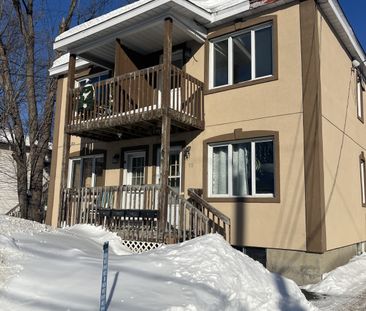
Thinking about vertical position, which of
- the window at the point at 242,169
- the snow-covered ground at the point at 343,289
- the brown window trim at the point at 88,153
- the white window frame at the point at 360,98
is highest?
the white window frame at the point at 360,98

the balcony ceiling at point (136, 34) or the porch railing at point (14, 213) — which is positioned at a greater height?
the balcony ceiling at point (136, 34)

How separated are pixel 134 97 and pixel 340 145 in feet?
20.1

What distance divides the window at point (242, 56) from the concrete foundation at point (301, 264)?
15.4ft

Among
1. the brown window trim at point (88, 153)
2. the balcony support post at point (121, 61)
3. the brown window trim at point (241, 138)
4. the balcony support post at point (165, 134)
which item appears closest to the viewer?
the balcony support post at point (165, 134)

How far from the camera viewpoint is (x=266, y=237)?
9977 mm

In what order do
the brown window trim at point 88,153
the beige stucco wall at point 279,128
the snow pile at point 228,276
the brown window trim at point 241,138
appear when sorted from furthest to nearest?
the brown window trim at point 88,153, the brown window trim at point 241,138, the beige stucco wall at point 279,128, the snow pile at point 228,276

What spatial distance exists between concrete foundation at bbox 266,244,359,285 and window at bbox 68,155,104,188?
22.3 feet

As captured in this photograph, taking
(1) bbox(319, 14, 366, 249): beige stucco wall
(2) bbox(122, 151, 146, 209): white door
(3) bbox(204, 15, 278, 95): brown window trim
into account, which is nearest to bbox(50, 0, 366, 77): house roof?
(3) bbox(204, 15, 278, 95): brown window trim

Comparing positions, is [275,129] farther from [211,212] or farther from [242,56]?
[211,212]

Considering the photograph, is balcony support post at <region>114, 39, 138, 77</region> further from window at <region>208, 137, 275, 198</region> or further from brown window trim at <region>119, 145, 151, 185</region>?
window at <region>208, 137, 275, 198</region>

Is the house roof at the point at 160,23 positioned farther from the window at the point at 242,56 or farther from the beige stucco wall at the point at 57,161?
the beige stucco wall at the point at 57,161

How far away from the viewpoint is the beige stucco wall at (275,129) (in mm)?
9695

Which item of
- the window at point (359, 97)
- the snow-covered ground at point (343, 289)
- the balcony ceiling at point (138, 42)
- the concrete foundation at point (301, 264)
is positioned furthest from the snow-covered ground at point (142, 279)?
the window at point (359, 97)

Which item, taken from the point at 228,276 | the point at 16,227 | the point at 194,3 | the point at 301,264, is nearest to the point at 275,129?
the point at 301,264
